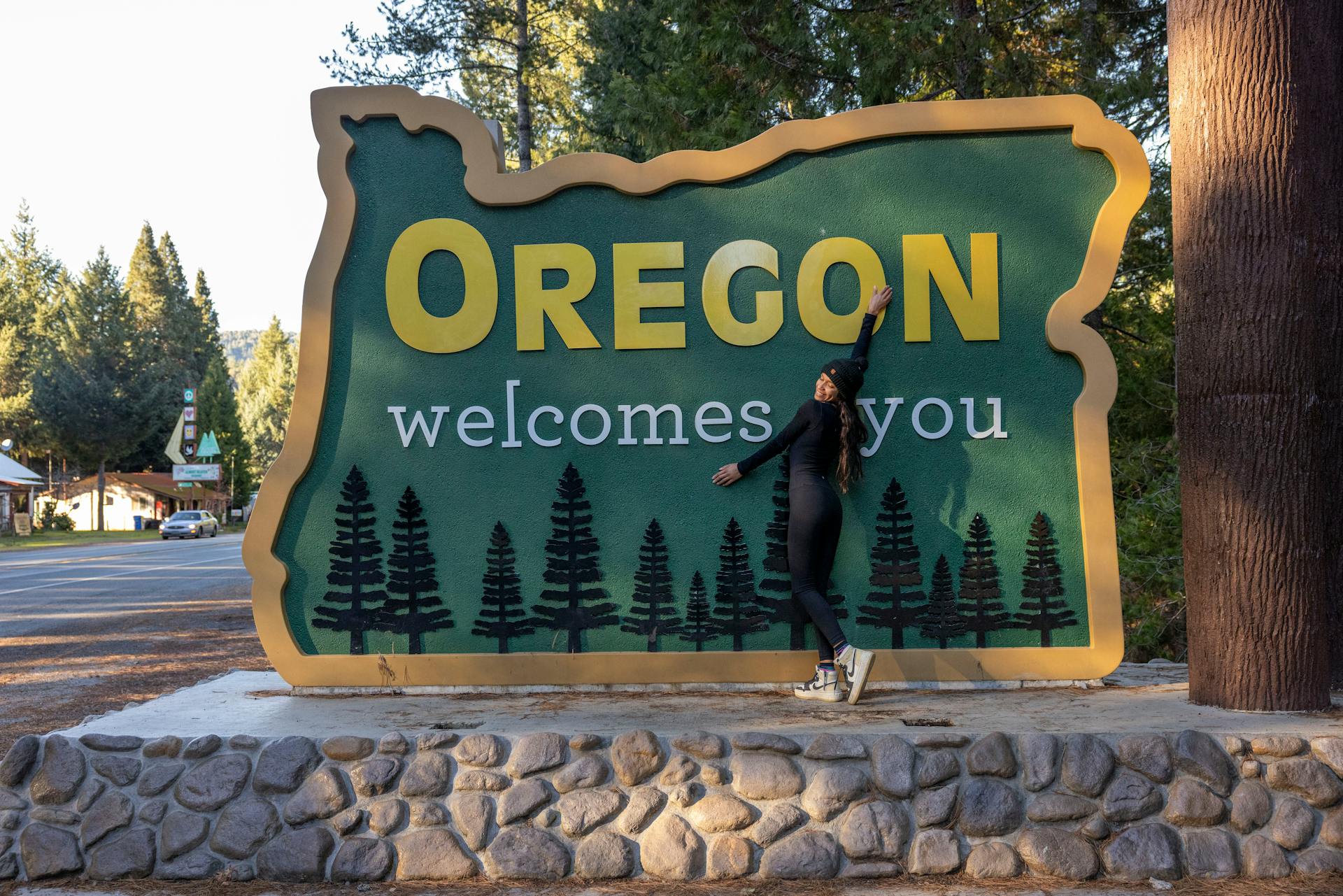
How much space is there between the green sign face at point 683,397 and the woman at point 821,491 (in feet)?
0.66

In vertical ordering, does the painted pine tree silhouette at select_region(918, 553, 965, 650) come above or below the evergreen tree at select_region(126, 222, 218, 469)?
below

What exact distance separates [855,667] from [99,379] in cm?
5867

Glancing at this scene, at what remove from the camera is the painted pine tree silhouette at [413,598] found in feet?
19.9

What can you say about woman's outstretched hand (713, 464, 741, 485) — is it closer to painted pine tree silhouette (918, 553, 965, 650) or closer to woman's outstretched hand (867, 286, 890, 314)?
woman's outstretched hand (867, 286, 890, 314)

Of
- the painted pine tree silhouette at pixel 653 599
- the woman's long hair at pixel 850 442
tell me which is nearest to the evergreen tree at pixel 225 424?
the painted pine tree silhouette at pixel 653 599

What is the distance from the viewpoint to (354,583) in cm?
607

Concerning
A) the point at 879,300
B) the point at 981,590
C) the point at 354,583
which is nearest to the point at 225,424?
the point at 354,583

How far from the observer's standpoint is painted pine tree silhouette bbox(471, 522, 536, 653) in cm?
603

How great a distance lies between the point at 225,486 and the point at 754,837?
70.3m

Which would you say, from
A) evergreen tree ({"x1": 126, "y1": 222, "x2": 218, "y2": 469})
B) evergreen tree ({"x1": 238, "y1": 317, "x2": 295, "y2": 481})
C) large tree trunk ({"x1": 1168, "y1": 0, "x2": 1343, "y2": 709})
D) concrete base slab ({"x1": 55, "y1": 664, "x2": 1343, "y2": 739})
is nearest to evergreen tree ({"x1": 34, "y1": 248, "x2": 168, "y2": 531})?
evergreen tree ({"x1": 126, "y1": 222, "x2": 218, "y2": 469})

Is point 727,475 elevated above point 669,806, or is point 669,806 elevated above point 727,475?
point 727,475

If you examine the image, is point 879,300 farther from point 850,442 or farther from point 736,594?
point 736,594

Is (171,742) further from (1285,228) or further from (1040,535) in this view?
(1285,228)

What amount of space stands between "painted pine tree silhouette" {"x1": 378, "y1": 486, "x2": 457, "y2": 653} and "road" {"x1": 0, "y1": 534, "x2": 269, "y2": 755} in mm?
2943
